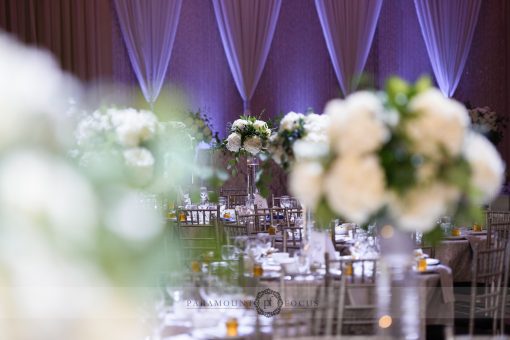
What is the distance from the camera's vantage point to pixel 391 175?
273 cm

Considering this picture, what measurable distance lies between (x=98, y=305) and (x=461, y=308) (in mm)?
4749

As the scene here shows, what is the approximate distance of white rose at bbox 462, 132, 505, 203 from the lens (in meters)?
2.78

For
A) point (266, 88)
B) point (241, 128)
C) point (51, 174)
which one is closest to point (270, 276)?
point (51, 174)

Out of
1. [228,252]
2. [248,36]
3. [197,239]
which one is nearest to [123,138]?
[228,252]

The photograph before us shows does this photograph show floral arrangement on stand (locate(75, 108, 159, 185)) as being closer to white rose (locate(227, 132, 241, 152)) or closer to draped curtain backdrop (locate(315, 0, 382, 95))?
white rose (locate(227, 132, 241, 152))

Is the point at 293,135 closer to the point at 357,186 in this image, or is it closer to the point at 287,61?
the point at 357,186

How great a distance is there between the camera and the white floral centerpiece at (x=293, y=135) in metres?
4.13

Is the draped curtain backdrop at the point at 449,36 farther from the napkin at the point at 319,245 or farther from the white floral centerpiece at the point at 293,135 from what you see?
the white floral centerpiece at the point at 293,135

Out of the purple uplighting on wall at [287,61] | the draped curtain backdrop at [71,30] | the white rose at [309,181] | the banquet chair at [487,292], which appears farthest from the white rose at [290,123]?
the purple uplighting on wall at [287,61]

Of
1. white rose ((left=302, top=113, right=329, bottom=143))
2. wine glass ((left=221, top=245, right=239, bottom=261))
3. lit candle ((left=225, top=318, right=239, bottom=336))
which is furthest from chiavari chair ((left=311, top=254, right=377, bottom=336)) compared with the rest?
white rose ((left=302, top=113, right=329, bottom=143))

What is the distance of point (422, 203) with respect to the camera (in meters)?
2.71

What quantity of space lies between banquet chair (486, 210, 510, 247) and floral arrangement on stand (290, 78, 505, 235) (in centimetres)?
404

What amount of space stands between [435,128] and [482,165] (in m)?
0.25

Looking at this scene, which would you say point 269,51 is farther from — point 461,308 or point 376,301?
point 376,301
